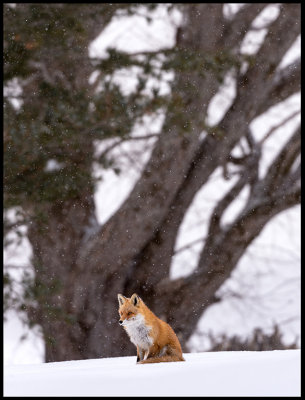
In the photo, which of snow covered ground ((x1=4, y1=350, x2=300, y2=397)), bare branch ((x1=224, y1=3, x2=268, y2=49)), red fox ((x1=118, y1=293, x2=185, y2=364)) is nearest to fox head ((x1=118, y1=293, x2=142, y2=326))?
red fox ((x1=118, y1=293, x2=185, y2=364))

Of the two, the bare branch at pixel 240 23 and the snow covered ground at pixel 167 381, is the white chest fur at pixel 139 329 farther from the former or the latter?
the bare branch at pixel 240 23

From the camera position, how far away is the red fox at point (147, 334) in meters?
2.83

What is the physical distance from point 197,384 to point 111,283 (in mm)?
3575

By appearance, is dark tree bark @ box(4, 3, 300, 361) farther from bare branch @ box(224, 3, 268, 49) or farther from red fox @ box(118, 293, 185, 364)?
red fox @ box(118, 293, 185, 364)

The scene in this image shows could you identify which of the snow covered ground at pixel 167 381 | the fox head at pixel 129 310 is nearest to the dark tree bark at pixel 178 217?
the fox head at pixel 129 310

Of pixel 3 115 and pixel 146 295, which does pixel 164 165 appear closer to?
pixel 146 295

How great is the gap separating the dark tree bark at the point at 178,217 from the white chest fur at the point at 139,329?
9.44 feet

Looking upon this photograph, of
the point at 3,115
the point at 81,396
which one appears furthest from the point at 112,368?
the point at 3,115

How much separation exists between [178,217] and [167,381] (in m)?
3.73

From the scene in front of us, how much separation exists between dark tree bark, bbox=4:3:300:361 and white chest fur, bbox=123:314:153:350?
2879mm

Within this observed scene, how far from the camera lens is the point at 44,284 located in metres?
4.41

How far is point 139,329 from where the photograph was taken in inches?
111

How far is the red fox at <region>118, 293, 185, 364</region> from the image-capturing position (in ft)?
9.27

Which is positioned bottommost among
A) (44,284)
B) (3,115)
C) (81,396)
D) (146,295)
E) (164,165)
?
(81,396)
